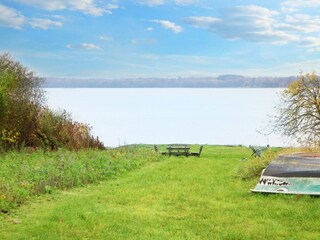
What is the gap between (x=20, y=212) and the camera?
10.9m

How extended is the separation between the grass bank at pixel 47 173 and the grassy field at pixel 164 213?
0.37 metres

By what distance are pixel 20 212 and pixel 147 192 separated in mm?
3886

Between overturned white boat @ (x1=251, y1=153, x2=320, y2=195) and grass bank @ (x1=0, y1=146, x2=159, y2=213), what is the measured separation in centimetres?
558

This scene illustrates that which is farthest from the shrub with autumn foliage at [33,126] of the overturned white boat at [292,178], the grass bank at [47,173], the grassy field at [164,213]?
the overturned white boat at [292,178]

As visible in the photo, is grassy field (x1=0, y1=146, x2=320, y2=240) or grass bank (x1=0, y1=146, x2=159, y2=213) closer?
grassy field (x1=0, y1=146, x2=320, y2=240)

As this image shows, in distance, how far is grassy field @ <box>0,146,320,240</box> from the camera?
9.27 m

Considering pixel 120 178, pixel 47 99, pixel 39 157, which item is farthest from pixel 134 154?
pixel 47 99

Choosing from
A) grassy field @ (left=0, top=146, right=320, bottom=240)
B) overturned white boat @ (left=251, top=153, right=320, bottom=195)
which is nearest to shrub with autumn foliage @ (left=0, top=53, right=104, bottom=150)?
grassy field @ (left=0, top=146, right=320, bottom=240)

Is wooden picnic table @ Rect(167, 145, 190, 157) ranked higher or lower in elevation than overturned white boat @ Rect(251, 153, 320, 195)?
lower

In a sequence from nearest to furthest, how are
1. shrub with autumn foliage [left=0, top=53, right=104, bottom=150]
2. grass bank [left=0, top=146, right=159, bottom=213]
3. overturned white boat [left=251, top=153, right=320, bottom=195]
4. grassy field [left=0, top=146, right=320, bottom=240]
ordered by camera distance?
grassy field [left=0, top=146, right=320, bottom=240] < grass bank [left=0, top=146, right=159, bottom=213] < overturned white boat [left=251, top=153, right=320, bottom=195] < shrub with autumn foliage [left=0, top=53, right=104, bottom=150]

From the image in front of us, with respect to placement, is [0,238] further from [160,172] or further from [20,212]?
[160,172]

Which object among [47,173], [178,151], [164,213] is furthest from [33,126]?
[164,213]

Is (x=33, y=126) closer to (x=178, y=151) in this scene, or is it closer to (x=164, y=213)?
(x=178, y=151)

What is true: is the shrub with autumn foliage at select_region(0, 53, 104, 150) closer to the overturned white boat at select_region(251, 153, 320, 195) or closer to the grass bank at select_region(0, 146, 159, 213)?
the grass bank at select_region(0, 146, 159, 213)
